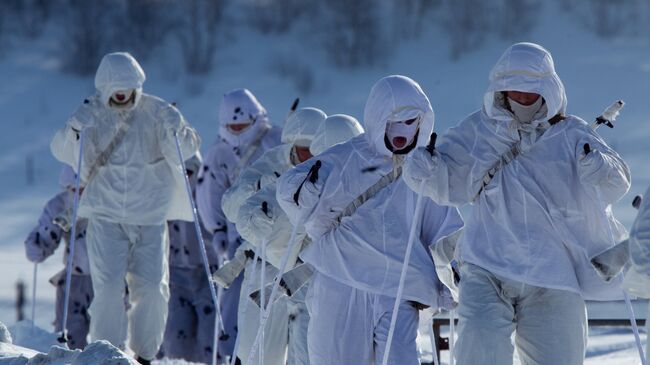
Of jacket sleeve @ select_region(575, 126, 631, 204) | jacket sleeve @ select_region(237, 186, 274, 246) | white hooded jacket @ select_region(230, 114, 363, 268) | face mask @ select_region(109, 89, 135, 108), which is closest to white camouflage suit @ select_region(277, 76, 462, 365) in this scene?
jacket sleeve @ select_region(575, 126, 631, 204)

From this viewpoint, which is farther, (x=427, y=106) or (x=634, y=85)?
(x=634, y=85)

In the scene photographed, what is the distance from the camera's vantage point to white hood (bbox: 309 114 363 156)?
987 cm

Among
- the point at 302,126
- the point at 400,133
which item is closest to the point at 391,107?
the point at 400,133

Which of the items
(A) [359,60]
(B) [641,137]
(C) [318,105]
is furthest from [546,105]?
(A) [359,60]

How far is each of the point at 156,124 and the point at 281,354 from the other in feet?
7.46

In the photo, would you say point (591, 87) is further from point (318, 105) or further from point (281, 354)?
point (281, 354)

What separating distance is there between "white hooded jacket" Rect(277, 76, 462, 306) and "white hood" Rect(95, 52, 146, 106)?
3.48 m

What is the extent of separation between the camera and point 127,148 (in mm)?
11906

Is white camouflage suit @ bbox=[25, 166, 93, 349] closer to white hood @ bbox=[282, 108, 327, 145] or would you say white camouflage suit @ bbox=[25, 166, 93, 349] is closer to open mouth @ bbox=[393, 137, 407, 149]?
white hood @ bbox=[282, 108, 327, 145]

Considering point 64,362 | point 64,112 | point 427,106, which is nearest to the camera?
point 64,362

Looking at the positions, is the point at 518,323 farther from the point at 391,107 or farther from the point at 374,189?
the point at 391,107

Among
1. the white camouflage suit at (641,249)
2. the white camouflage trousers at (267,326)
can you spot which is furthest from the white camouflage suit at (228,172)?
the white camouflage suit at (641,249)

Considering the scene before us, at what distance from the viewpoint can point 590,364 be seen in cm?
1287

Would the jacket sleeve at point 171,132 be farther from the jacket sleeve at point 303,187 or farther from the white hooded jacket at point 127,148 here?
the jacket sleeve at point 303,187
